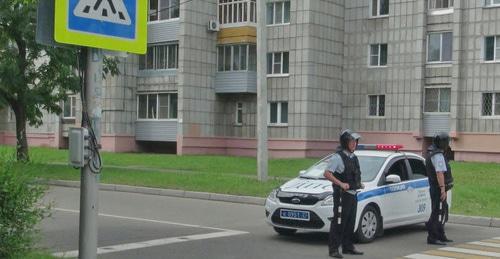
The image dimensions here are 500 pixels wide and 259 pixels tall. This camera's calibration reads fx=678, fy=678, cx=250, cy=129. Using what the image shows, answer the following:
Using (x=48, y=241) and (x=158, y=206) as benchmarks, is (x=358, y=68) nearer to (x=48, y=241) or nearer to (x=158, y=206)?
(x=158, y=206)

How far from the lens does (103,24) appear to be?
5383 millimetres

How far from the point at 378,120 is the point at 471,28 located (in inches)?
256

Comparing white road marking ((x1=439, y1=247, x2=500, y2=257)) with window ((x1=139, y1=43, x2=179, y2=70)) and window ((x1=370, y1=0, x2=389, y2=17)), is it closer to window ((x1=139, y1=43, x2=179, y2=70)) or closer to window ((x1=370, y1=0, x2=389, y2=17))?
window ((x1=370, y1=0, x2=389, y2=17))

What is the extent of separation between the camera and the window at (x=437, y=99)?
33.0 meters

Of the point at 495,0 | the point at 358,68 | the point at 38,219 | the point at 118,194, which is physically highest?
the point at 495,0

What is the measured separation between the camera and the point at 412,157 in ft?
39.7

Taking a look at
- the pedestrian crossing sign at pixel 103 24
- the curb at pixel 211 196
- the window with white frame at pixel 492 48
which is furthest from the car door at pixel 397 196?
the window with white frame at pixel 492 48

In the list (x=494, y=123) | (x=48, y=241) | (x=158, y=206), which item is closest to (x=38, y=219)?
(x=48, y=241)

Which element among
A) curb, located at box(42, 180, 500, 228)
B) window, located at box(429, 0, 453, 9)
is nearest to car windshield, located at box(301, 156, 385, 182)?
curb, located at box(42, 180, 500, 228)

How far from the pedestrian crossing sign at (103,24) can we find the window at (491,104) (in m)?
28.5

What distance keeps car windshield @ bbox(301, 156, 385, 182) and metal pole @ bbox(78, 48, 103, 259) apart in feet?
20.0

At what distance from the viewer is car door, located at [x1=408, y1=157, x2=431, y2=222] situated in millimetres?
11633

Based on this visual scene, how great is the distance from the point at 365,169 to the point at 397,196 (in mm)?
681

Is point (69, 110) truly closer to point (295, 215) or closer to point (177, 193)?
point (177, 193)
